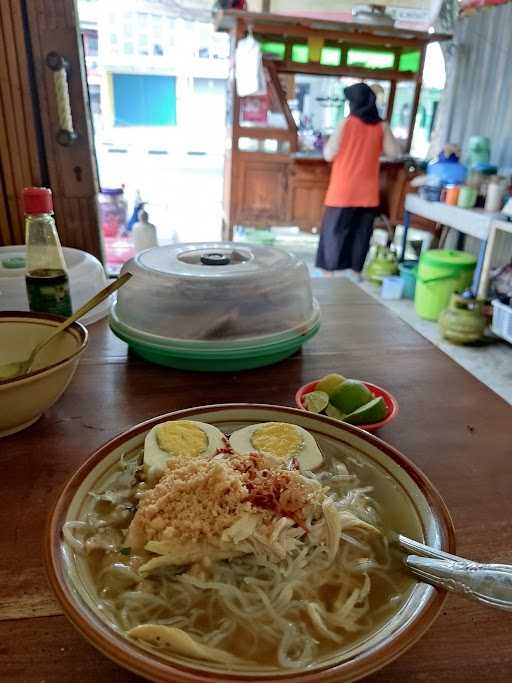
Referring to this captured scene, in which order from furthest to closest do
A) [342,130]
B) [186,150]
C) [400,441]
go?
[186,150] < [342,130] < [400,441]

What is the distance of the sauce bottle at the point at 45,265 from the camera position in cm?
110

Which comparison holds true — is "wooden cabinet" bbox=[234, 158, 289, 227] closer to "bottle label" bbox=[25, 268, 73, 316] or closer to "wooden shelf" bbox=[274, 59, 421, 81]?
"wooden shelf" bbox=[274, 59, 421, 81]

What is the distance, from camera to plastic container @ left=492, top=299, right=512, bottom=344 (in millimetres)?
3506

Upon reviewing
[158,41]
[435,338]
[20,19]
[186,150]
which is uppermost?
[158,41]

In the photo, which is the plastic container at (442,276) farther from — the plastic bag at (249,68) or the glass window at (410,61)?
the plastic bag at (249,68)

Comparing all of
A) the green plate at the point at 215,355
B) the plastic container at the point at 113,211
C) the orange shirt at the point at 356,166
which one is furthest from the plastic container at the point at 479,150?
the green plate at the point at 215,355

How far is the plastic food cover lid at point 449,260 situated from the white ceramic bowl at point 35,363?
3.61m

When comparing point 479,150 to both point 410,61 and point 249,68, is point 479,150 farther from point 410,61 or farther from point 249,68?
point 249,68

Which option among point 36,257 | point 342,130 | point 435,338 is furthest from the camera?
point 342,130

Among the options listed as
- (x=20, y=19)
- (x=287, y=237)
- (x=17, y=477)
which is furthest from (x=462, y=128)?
(x=17, y=477)

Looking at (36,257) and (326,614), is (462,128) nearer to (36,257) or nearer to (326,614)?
(36,257)

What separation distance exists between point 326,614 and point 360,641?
0.06 metres

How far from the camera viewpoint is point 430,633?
1.97 ft

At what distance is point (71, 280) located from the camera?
1.36 meters
